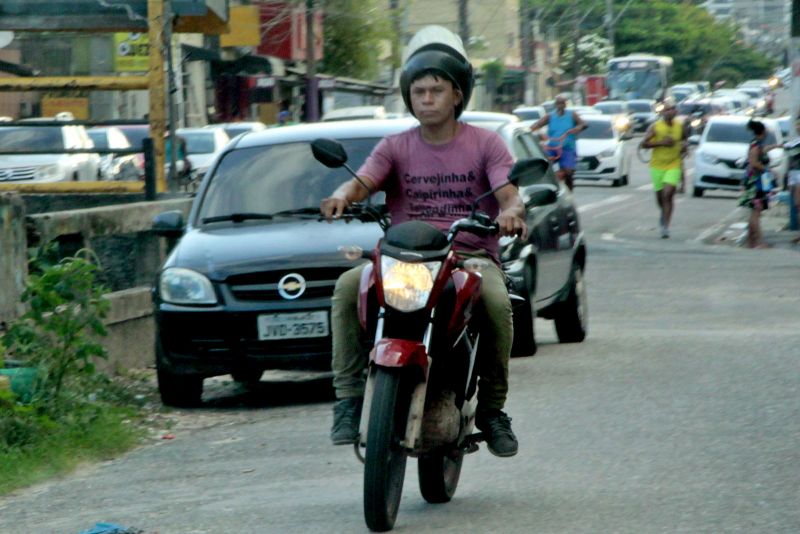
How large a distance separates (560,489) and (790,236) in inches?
751

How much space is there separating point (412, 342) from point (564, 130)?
21.3 m

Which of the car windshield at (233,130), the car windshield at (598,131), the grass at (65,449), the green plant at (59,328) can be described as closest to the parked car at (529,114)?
the car windshield at (598,131)

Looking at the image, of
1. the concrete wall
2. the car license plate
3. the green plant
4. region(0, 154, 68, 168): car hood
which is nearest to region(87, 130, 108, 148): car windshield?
region(0, 154, 68, 168): car hood

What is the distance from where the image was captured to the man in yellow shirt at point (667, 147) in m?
24.0

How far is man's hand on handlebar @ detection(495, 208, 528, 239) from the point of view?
6.23 metres

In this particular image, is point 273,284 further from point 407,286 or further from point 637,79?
point 637,79

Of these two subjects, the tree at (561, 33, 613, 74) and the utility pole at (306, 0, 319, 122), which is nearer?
the utility pole at (306, 0, 319, 122)

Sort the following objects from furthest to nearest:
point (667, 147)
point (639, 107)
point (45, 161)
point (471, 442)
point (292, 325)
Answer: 1. point (639, 107)
2. point (45, 161)
3. point (667, 147)
4. point (292, 325)
5. point (471, 442)

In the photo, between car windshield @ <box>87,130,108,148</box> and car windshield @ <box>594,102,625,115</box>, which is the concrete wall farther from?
car windshield @ <box>594,102,625,115</box>

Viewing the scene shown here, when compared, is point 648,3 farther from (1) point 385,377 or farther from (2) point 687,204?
(1) point 385,377

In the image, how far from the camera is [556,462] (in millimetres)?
7520

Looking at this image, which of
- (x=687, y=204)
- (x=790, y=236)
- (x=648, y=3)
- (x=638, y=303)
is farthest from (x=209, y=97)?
(x=648, y=3)

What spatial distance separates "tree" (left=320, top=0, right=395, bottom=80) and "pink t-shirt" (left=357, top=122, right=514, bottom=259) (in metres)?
59.0

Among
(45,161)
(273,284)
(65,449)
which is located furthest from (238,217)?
(45,161)
